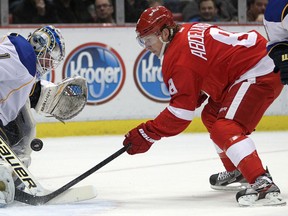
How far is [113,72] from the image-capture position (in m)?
7.41

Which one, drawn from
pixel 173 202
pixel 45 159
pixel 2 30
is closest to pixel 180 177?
pixel 173 202

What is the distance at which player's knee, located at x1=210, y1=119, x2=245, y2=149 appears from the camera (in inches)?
162

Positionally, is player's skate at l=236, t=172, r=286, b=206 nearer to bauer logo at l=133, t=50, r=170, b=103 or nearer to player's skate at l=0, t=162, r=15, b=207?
player's skate at l=0, t=162, r=15, b=207

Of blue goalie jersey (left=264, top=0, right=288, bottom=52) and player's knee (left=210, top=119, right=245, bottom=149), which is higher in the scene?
blue goalie jersey (left=264, top=0, right=288, bottom=52)

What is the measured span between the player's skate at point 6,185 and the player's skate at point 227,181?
1.13 meters

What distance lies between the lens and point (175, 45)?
4.28 meters

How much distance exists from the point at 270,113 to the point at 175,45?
3464mm

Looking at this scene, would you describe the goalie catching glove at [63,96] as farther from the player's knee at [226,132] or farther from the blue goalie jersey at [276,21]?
the blue goalie jersey at [276,21]

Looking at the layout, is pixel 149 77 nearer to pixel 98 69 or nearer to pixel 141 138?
pixel 98 69

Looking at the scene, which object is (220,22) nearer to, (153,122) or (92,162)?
(92,162)

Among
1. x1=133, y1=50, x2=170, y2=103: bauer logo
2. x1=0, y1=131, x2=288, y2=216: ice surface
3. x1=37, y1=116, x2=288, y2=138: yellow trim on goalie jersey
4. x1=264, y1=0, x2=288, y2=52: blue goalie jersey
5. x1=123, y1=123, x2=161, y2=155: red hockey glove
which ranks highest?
x1=264, y1=0, x2=288, y2=52: blue goalie jersey

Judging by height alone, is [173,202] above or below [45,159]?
above

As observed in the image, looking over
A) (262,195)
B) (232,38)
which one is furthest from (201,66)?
(262,195)

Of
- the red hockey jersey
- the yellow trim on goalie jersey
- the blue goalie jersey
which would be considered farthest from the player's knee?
the yellow trim on goalie jersey
